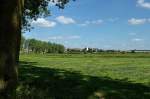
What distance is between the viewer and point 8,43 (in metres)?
9.76

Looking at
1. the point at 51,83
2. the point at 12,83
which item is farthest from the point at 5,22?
the point at 51,83

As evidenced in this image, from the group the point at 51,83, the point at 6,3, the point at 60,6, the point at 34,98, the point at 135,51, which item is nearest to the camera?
the point at 6,3

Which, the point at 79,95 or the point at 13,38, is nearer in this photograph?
the point at 13,38

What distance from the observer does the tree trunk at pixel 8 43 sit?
970 centimetres

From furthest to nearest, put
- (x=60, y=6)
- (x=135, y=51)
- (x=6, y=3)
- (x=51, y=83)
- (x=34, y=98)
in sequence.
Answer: (x=135, y=51) → (x=60, y=6) → (x=51, y=83) → (x=34, y=98) → (x=6, y=3)

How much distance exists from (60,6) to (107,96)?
2294cm

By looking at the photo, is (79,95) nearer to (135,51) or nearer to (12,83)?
(12,83)

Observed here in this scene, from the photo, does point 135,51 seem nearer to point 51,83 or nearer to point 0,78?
point 51,83

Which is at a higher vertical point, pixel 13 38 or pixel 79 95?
pixel 13 38

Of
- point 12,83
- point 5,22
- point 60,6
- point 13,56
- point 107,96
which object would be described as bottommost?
point 107,96

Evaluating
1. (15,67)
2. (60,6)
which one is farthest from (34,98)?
(60,6)

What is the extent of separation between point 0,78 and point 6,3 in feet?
5.62

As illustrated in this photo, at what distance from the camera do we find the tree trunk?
9703 mm

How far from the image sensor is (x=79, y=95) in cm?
1736
